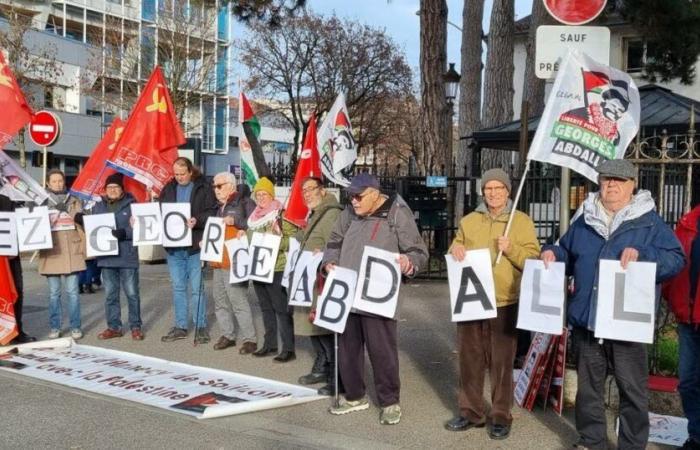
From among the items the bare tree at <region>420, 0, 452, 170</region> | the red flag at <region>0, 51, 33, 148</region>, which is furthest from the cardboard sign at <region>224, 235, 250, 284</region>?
the bare tree at <region>420, 0, 452, 170</region>

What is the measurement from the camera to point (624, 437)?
5254 mm

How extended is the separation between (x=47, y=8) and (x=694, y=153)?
44529 mm

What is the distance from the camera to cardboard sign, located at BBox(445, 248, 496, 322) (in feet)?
19.6

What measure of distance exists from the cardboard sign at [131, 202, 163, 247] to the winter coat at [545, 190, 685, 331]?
5.26 m

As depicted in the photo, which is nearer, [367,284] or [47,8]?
[367,284]

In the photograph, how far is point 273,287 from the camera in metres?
8.67

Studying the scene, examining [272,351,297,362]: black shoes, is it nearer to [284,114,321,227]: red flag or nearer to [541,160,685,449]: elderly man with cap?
[284,114,321,227]: red flag

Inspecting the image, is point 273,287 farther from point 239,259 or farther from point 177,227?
point 177,227

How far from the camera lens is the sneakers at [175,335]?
9812 millimetres

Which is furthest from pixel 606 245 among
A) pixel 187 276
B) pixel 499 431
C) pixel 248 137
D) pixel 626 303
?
pixel 248 137

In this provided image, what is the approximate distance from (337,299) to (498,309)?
1.27 metres

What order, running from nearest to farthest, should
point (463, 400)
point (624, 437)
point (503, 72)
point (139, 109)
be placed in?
point (624, 437) < point (463, 400) < point (139, 109) < point (503, 72)

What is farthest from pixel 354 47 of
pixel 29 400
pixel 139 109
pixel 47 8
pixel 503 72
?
pixel 29 400

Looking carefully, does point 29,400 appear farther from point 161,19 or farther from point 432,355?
point 161,19
